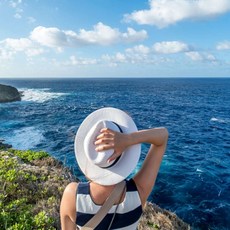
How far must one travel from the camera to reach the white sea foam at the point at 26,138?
2978 cm

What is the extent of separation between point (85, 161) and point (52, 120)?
43454mm

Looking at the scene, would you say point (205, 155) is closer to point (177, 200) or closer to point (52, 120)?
point (177, 200)

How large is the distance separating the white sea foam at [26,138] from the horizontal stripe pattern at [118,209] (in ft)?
91.0

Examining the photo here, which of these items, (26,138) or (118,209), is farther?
(26,138)

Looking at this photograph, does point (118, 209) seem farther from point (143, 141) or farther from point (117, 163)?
point (143, 141)

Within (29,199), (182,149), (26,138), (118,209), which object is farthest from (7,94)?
(118,209)

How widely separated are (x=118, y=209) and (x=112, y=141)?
72cm

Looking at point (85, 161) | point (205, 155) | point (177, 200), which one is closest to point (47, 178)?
point (85, 161)

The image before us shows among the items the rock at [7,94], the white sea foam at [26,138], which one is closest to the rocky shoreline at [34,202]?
the white sea foam at [26,138]

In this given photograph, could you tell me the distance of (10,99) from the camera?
72.5 m

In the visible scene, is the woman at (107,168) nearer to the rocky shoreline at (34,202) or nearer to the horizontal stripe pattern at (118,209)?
the horizontal stripe pattern at (118,209)

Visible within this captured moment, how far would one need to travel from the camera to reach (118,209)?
2543 mm

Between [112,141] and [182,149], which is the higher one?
[112,141]

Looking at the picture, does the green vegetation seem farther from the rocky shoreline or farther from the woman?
the woman
